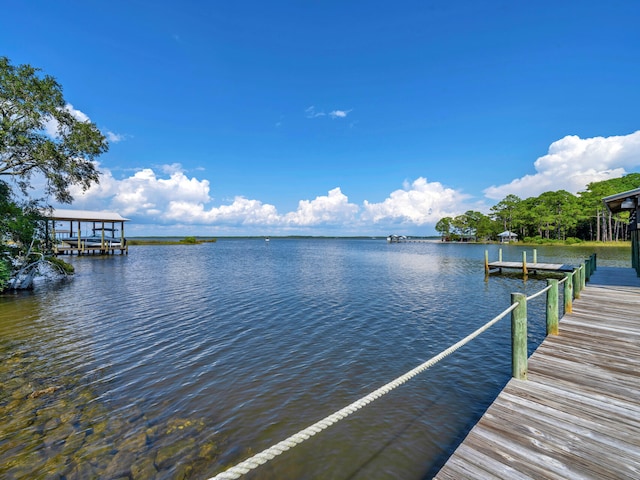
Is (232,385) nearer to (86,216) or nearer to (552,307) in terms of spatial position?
(552,307)

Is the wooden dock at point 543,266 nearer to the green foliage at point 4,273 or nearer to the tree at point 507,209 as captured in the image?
the green foliage at point 4,273

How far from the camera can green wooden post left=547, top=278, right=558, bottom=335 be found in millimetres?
6301

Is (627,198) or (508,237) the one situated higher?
(627,198)

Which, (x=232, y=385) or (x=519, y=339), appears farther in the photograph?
(x=232, y=385)

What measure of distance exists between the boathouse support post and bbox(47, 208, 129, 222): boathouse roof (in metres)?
53.5

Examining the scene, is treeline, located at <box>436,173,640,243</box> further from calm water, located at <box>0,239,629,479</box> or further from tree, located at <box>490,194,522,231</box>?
calm water, located at <box>0,239,629,479</box>

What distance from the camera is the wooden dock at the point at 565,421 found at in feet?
9.37

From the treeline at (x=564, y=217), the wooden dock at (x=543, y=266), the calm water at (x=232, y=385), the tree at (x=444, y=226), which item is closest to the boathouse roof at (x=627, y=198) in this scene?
the calm water at (x=232, y=385)

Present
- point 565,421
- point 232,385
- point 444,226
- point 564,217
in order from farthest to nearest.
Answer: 1. point 444,226
2. point 564,217
3. point 232,385
4. point 565,421

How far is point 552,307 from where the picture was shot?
6461 mm

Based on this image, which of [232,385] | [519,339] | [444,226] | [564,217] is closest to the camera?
[519,339]

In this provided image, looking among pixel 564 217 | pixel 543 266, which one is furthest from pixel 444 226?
pixel 543 266

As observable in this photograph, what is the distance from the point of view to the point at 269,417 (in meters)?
5.53

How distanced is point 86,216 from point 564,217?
95520 mm
